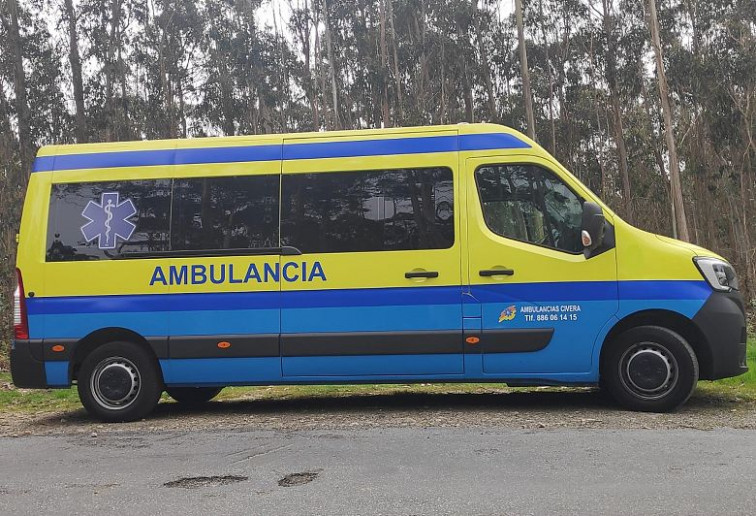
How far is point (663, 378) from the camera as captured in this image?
6.62 metres

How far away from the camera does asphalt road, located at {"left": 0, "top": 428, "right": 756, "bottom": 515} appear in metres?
4.19

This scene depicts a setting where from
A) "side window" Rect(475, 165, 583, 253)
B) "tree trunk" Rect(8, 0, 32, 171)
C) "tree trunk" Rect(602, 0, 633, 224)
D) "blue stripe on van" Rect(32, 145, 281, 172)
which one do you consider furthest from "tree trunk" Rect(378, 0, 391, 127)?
"side window" Rect(475, 165, 583, 253)

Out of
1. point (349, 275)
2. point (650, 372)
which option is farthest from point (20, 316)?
point (650, 372)

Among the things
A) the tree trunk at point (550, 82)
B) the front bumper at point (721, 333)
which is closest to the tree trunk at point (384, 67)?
the tree trunk at point (550, 82)

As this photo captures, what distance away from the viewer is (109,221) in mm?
7340

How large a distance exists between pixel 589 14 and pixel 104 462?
107 feet

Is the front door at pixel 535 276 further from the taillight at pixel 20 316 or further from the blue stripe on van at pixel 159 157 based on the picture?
the taillight at pixel 20 316

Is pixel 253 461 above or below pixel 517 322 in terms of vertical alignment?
below

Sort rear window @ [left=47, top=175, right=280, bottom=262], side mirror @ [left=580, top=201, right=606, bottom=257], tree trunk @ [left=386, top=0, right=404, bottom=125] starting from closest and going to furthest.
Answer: side mirror @ [left=580, top=201, right=606, bottom=257] → rear window @ [left=47, top=175, right=280, bottom=262] → tree trunk @ [left=386, top=0, right=404, bottom=125]

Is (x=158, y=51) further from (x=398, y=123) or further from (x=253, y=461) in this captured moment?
(x=253, y=461)

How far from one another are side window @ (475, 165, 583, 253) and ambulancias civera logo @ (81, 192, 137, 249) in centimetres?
325

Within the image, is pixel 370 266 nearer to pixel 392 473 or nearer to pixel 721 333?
pixel 392 473

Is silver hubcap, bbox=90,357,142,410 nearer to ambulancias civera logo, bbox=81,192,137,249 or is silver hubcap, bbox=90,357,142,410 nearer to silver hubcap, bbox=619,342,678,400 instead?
ambulancias civera logo, bbox=81,192,137,249

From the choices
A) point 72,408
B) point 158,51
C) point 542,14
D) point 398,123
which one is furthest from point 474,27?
point 72,408
